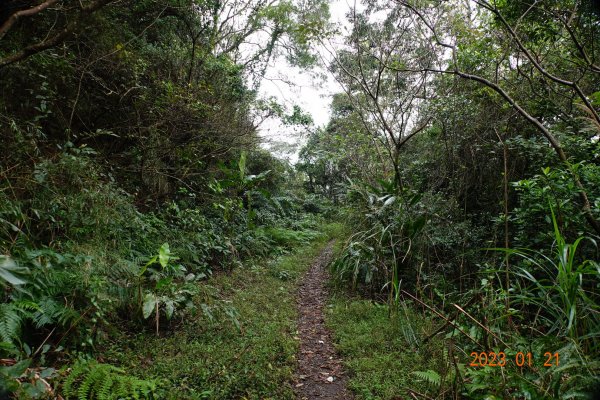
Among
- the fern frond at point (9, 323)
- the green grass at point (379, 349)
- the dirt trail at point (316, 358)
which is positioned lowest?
the dirt trail at point (316, 358)

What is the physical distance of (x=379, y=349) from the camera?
3.48 metres

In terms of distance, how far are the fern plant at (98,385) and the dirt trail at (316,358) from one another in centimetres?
143

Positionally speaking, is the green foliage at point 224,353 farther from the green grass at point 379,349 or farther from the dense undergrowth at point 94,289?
the green grass at point 379,349

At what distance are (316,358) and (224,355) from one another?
1.10 metres

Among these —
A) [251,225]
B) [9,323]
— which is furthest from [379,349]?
[251,225]

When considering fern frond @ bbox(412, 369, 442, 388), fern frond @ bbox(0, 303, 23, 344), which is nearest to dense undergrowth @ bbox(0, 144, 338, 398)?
fern frond @ bbox(0, 303, 23, 344)

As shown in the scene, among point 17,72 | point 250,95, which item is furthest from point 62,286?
point 250,95

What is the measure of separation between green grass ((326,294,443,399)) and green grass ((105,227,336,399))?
2.09ft

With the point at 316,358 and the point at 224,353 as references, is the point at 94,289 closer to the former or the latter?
the point at 224,353

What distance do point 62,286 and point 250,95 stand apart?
7211 mm

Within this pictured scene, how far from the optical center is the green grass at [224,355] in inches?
103

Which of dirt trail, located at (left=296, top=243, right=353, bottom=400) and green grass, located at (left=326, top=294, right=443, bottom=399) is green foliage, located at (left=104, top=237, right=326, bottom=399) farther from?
green grass, located at (left=326, top=294, right=443, bottom=399)

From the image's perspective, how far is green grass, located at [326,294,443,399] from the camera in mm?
2811

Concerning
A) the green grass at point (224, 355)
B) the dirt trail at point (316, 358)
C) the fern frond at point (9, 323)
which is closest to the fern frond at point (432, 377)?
the dirt trail at point (316, 358)
